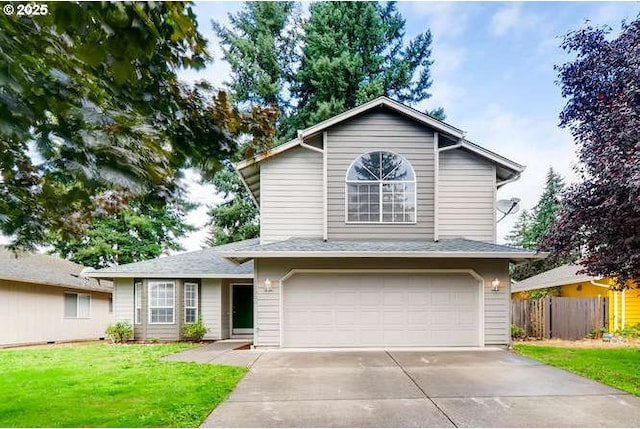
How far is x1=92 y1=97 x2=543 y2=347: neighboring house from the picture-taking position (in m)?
11.0

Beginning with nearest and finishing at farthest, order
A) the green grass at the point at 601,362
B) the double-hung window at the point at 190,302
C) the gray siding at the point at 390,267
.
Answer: the green grass at the point at 601,362 < the gray siding at the point at 390,267 < the double-hung window at the point at 190,302

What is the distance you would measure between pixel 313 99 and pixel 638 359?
61.8ft

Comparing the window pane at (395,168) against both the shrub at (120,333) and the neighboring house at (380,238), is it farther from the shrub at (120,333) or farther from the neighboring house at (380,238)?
the shrub at (120,333)

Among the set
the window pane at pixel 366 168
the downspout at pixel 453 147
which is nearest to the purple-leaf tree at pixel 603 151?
the downspout at pixel 453 147

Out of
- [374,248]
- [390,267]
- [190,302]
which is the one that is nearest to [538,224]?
[390,267]

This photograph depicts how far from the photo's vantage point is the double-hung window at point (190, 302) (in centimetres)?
1467

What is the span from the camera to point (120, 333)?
46.6ft

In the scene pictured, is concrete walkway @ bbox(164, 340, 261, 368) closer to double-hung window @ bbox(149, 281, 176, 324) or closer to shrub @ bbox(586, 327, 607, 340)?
double-hung window @ bbox(149, 281, 176, 324)

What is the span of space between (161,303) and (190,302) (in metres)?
0.92

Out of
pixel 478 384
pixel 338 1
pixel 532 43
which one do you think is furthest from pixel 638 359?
pixel 338 1

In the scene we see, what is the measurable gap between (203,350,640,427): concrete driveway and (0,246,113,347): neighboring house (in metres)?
11.3

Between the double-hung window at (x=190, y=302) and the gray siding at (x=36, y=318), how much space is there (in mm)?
6244

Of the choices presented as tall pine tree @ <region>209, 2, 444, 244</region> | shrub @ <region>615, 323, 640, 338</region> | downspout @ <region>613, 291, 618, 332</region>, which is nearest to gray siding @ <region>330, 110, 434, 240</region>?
shrub @ <region>615, 323, 640, 338</region>

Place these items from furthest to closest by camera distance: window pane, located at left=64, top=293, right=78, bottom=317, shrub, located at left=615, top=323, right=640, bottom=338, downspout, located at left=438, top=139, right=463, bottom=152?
window pane, located at left=64, top=293, right=78, bottom=317, shrub, located at left=615, top=323, right=640, bottom=338, downspout, located at left=438, top=139, right=463, bottom=152
